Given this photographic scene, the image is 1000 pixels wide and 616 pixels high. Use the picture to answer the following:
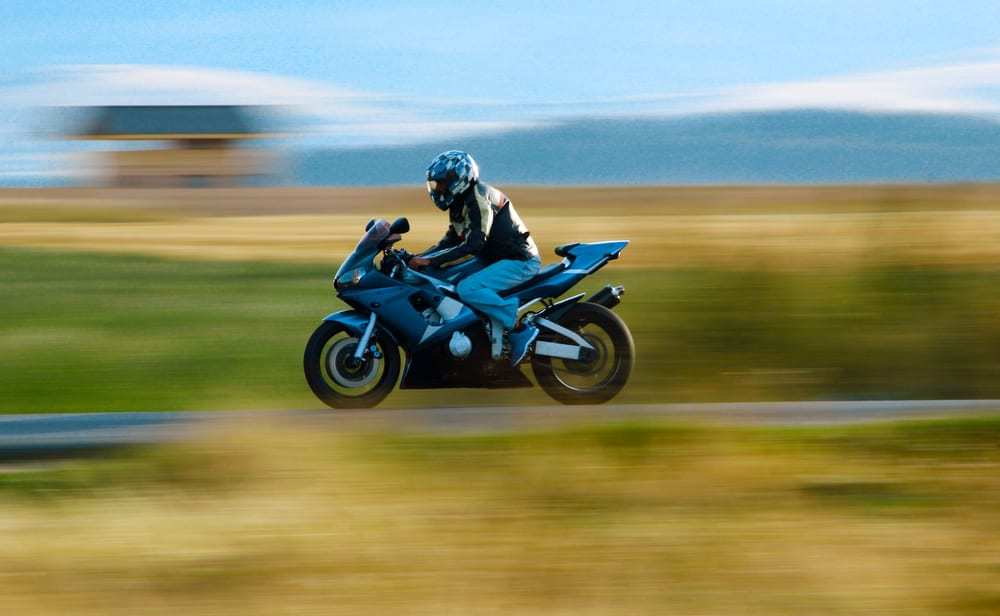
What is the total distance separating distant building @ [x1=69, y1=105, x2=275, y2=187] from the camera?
196ft

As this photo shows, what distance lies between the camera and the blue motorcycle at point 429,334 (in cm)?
880

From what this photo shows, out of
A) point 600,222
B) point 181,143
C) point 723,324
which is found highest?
point 181,143

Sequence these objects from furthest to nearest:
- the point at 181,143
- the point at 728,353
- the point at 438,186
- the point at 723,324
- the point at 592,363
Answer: the point at 181,143
the point at 723,324
the point at 728,353
the point at 592,363
the point at 438,186

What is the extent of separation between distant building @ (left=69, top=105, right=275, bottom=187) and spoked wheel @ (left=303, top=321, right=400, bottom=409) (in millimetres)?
50537

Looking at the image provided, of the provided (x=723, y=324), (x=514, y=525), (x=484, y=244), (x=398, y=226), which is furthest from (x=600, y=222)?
(x=514, y=525)

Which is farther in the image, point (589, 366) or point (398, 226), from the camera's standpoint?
point (589, 366)

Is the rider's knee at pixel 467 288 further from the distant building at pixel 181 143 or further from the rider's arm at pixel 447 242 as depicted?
the distant building at pixel 181 143

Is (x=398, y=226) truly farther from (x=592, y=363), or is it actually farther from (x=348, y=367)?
(x=592, y=363)

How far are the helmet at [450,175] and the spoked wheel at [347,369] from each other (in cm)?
97

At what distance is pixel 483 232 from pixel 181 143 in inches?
2191

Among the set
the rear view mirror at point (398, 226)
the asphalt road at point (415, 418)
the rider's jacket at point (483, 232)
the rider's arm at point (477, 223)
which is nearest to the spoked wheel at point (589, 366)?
the asphalt road at point (415, 418)

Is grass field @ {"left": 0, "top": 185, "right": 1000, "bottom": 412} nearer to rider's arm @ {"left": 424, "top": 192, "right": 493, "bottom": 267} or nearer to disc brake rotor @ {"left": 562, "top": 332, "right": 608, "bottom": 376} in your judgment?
disc brake rotor @ {"left": 562, "top": 332, "right": 608, "bottom": 376}

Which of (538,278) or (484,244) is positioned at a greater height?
(484,244)

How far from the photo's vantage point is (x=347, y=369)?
8859 millimetres
